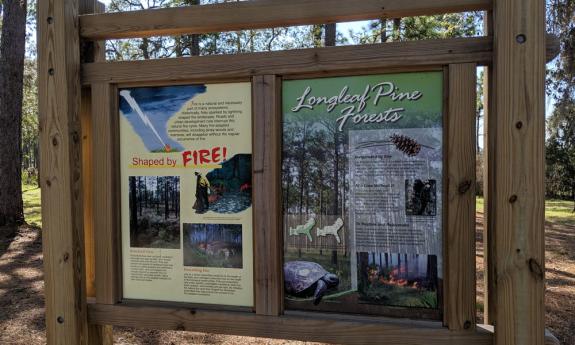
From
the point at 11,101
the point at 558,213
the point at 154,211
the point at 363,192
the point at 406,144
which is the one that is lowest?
the point at 558,213

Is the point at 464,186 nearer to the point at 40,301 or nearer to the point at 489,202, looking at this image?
the point at 489,202

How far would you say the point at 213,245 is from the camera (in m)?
2.27

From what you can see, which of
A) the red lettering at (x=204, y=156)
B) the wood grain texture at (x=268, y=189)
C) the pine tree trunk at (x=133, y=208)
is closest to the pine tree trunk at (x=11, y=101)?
the pine tree trunk at (x=133, y=208)

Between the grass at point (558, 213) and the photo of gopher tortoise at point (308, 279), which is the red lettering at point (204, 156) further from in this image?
the grass at point (558, 213)

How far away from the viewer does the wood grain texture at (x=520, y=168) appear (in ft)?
6.15

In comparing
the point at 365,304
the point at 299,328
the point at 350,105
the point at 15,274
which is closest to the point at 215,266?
the point at 299,328

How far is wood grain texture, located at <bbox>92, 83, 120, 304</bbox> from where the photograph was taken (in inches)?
92.6

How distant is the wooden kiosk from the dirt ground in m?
1.25

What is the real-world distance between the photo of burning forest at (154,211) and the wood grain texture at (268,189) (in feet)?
1.47

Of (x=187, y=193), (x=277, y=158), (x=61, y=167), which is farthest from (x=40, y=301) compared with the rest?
(x=277, y=158)

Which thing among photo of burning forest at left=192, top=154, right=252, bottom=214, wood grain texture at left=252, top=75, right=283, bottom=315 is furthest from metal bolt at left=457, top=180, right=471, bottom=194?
photo of burning forest at left=192, top=154, right=252, bottom=214

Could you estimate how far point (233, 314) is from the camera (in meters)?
2.23

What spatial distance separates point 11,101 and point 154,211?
776 centimetres

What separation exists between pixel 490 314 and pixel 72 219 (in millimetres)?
2171
